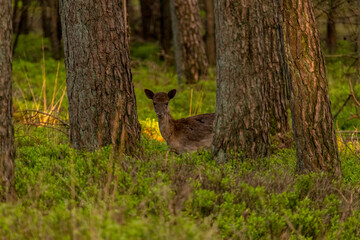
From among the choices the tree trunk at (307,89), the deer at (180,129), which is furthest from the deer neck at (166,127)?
the tree trunk at (307,89)

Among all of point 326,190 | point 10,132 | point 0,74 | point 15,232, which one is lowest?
point 326,190

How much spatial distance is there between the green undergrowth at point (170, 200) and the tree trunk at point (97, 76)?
0.37 metres

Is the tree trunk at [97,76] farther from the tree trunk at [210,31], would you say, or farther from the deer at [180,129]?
the tree trunk at [210,31]

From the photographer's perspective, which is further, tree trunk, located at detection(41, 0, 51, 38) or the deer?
tree trunk, located at detection(41, 0, 51, 38)

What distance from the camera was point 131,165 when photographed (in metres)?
6.93

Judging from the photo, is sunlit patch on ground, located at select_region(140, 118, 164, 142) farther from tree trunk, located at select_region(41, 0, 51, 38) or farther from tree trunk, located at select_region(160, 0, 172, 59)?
tree trunk, located at select_region(160, 0, 172, 59)

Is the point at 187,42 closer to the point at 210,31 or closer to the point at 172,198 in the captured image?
the point at 210,31

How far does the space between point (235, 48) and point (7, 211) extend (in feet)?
13.6

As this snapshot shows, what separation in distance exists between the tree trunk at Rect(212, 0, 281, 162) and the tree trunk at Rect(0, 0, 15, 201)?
3.16 m

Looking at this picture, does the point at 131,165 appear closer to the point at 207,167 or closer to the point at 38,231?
the point at 207,167

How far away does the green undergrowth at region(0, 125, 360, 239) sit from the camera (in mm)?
4613

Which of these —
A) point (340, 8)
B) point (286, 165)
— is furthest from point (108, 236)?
point (340, 8)

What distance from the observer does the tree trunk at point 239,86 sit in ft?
25.2

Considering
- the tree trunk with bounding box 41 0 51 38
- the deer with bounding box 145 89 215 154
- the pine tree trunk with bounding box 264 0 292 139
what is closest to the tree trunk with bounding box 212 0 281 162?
the pine tree trunk with bounding box 264 0 292 139
